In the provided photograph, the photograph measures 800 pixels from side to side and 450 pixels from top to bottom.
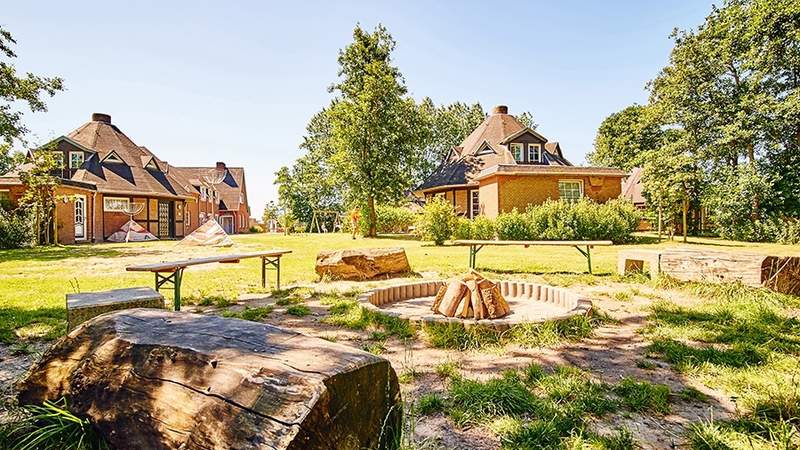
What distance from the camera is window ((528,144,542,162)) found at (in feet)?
81.8

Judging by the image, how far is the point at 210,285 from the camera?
26.8 feet

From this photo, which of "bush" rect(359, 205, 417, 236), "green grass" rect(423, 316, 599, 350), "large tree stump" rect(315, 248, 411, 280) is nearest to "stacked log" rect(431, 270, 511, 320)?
"green grass" rect(423, 316, 599, 350)

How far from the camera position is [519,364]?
3797 mm

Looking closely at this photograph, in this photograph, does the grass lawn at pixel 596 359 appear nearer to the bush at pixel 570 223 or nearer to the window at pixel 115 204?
the bush at pixel 570 223

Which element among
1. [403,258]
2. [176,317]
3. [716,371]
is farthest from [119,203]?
[716,371]

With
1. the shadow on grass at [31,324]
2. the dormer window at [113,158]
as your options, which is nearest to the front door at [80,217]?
the dormer window at [113,158]

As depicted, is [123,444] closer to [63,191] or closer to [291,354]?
[291,354]

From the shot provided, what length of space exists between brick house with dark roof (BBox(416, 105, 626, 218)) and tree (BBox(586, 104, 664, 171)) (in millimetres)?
10626

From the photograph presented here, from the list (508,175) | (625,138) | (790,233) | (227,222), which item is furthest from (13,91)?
(625,138)

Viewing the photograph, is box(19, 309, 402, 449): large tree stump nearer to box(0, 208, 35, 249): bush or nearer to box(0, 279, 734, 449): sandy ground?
box(0, 279, 734, 449): sandy ground

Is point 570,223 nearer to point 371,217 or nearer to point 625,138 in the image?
point 371,217

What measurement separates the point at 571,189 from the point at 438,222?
373 inches

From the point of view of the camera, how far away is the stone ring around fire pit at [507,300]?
15.4 ft

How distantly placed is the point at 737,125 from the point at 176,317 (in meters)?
28.9
